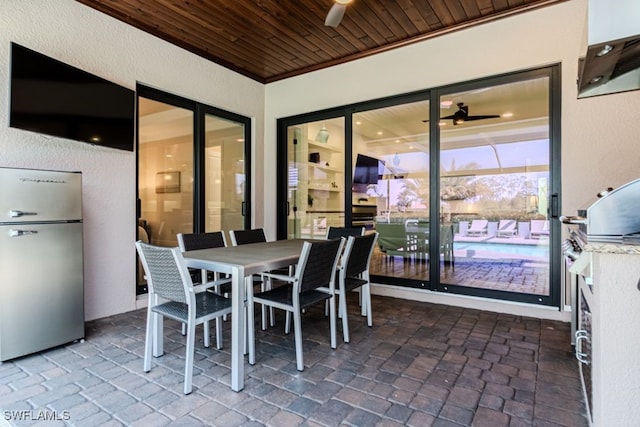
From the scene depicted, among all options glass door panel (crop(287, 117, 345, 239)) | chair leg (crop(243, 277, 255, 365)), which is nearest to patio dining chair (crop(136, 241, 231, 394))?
chair leg (crop(243, 277, 255, 365))

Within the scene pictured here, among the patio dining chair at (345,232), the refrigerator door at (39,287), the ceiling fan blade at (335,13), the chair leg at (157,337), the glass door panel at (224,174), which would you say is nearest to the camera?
the refrigerator door at (39,287)

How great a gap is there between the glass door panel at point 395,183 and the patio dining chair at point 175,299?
2.59 m

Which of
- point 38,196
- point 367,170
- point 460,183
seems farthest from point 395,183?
point 38,196

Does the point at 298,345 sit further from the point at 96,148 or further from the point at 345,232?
the point at 96,148

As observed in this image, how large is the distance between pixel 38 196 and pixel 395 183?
3711 mm

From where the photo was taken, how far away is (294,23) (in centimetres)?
351

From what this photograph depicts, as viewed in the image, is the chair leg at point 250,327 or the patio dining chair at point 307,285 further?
the chair leg at point 250,327

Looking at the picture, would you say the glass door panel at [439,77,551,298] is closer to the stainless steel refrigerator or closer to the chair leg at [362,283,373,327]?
the chair leg at [362,283,373,327]

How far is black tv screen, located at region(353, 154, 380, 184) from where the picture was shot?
184 inches

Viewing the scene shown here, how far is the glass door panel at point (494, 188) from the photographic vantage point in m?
3.46

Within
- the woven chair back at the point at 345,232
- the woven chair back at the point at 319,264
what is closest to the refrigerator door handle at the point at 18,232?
the woven chair back at the point at 319,264

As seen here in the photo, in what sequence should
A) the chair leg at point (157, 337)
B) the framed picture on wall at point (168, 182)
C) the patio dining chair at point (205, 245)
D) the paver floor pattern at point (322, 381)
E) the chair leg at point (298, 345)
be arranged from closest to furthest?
→ the paver floor pattern at point (322, 381) → the chair leg at point (298, 345) → the chair leg at point (157, 337) → the patio dining chair at point (205, 245) → the framed picture on wall at point (168, 182)

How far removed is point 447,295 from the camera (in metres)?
3.76

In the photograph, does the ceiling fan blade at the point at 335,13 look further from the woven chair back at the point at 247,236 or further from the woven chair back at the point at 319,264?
the woven chair back at the point at 247,236
